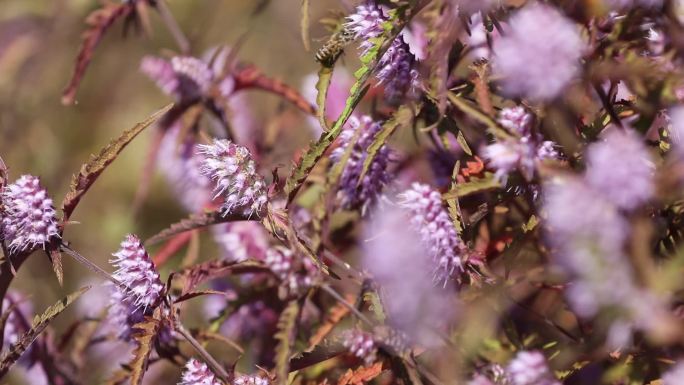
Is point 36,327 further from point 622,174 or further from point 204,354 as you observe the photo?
point 622,174

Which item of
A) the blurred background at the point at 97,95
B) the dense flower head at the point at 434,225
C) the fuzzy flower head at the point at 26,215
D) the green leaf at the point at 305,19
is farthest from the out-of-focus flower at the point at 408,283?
the blurred background at the point at 97,95

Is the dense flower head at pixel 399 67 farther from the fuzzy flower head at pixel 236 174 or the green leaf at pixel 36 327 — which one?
the green leaf at pixel 36 327

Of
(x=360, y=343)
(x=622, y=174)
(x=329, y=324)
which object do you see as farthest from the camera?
(x=329, y=324)

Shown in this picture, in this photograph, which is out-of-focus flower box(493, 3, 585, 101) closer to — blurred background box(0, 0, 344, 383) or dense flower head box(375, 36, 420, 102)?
dense flower head box(375, 36, 420, 102)

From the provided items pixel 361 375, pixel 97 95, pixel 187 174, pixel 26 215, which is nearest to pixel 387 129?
pixel 361 375

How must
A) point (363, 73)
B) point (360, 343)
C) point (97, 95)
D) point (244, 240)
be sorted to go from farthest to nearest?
1. point (97, 95)
2. point (244, 240)
3. point (360, 343)
4. point (363, 73)

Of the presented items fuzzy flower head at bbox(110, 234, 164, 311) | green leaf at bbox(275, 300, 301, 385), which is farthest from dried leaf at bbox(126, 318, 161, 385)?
green leaf at bbox(275, 300, 301, 385)
